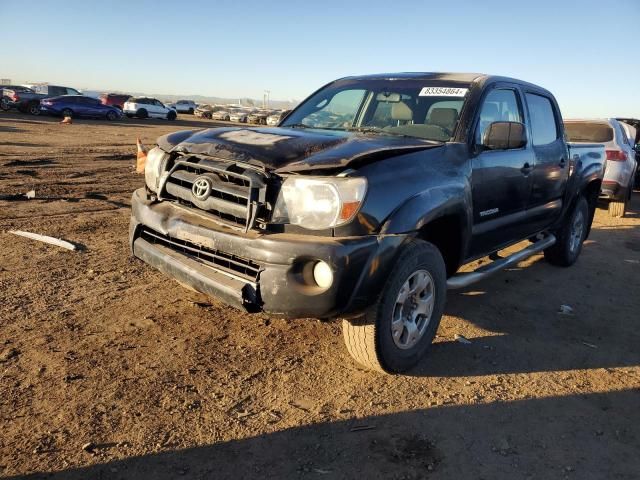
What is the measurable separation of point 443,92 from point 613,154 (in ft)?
23.0

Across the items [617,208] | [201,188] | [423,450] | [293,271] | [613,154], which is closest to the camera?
[423,450]

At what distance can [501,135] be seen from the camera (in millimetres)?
3760

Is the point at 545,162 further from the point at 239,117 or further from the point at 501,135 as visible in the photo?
the point at 239,117

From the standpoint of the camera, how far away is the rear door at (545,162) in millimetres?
4832

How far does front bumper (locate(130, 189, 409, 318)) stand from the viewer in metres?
2.75

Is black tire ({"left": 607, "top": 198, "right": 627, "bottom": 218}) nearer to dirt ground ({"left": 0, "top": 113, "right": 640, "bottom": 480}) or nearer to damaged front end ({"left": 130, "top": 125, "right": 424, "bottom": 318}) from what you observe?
dirt ground ({"left": 0, "top": 113, "right": 640, "bottom": 480})

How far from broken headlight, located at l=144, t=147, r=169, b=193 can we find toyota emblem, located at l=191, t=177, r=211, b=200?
49cm

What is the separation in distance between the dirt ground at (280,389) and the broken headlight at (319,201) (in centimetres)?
104

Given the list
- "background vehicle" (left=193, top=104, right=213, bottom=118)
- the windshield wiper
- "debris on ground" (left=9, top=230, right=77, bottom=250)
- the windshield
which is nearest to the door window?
the windshield

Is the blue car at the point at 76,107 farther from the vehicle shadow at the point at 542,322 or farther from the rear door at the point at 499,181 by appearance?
the rear door at the point at 499,181

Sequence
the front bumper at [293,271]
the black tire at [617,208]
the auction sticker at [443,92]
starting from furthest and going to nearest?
the black tire at [617,208], the auction sticker at [443,92], the front bumper at [293,271]

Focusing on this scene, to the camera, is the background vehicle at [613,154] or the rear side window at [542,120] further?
the background vehicle at [613,154]

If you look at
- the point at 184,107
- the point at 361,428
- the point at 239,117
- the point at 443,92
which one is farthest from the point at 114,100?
the point at 361,428

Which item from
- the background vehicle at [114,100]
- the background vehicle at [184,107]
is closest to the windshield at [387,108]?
Answer: the background vehicle at [114,100]
